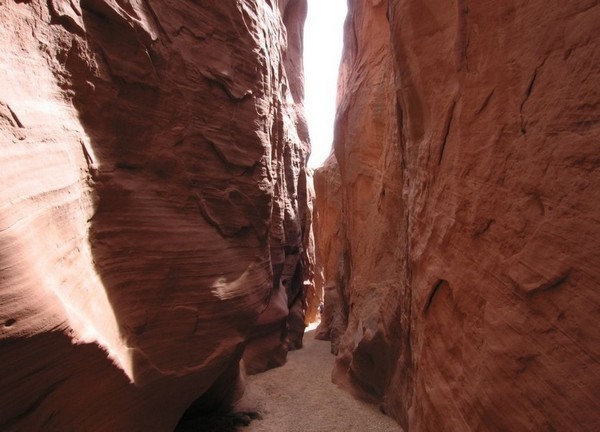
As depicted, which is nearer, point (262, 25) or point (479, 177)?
point (479, 177)

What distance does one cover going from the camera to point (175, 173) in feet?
16.7

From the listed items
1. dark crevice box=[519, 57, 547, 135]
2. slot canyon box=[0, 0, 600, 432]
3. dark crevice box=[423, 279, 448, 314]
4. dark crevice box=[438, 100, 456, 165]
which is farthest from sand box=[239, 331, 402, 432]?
dark crevice box=[519, 57, 547, 135]

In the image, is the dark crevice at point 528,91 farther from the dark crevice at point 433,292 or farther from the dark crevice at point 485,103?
the dark crevice at point 433,292

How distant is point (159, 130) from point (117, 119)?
598 millimetres

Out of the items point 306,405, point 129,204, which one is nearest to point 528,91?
point 129,204

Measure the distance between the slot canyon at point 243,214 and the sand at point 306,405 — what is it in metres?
0.13

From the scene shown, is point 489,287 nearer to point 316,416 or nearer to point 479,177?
point 479,177

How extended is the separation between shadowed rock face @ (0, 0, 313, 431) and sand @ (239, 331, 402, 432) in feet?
3.12

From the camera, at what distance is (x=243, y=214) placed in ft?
20.0

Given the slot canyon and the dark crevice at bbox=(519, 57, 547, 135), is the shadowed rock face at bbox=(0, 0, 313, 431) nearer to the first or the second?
the slot canyon

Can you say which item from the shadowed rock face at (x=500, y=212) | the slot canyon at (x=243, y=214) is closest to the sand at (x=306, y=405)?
the slot canyon at (x=243, y=214)

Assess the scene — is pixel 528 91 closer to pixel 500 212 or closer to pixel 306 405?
pixel 500 212

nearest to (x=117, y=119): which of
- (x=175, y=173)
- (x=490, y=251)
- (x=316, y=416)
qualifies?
(x=175, y=173)

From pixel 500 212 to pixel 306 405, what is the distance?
567 cm
